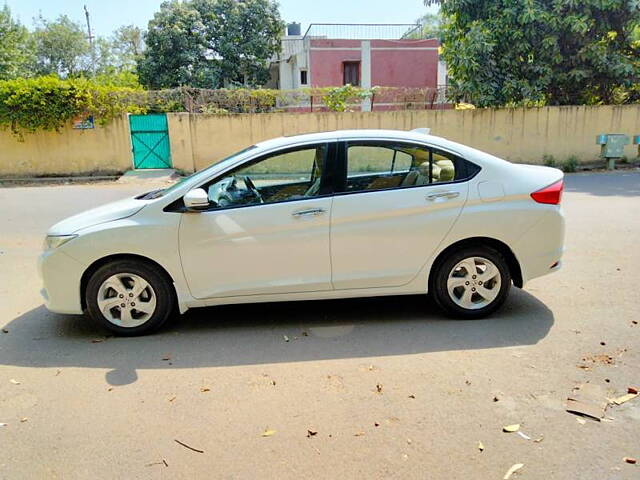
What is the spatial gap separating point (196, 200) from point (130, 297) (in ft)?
3.24

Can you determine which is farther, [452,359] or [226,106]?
[226,106]

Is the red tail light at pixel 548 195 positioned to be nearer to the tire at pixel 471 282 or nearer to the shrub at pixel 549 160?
the tire at pixel 471 282

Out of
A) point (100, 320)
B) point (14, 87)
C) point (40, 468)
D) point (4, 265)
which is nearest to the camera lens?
point (40, 468)

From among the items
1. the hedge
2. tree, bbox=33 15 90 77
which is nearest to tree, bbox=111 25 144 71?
tree, bbox=33 15 90 77

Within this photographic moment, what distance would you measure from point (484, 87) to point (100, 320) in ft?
52.9

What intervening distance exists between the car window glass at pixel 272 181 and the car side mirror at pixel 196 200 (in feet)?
0.43

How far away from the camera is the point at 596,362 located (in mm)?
3732

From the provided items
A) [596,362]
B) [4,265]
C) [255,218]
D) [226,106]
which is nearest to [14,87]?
[226,106]

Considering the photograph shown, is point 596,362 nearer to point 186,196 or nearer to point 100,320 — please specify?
point 186,196

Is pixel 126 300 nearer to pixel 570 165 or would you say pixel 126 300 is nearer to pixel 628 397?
pixel 628 397

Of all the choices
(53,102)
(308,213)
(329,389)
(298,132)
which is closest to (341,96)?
(298,132)

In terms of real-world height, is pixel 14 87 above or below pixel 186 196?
above

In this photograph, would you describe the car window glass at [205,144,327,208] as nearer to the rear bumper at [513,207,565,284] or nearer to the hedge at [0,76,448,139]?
the rear bumper at [513,207,565,284]

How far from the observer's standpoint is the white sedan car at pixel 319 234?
424 cm
